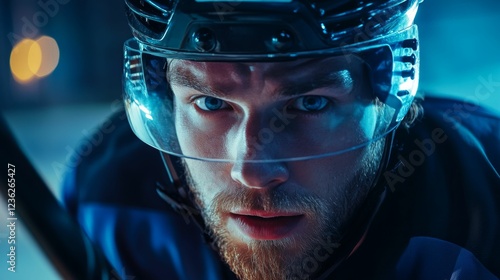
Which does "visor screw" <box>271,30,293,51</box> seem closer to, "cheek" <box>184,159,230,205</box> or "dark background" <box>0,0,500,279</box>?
"cheek" <box>184,159,230,205</box>

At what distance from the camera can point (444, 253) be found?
1.08m

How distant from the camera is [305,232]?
1109mm

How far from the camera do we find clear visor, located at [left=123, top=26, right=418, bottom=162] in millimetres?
951

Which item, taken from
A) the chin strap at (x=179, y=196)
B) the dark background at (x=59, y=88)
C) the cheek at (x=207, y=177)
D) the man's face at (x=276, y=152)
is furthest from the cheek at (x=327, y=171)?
the dark background at (x=59, y=88)

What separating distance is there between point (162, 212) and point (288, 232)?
23 centimetres

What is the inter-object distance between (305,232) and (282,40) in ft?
1.12

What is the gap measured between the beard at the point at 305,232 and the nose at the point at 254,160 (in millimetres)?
54

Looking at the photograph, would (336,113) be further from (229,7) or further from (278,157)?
(229,7)

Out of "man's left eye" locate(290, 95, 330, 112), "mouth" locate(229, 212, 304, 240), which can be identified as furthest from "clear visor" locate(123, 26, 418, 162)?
"mouth" locate(229, 212, 304, 240)

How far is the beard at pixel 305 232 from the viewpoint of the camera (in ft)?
3.55

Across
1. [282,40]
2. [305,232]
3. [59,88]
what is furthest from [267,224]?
[59,88]

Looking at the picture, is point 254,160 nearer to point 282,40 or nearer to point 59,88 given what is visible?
point 282,40

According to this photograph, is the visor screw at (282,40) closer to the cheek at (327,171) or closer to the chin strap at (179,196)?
the cheek at (327,171)

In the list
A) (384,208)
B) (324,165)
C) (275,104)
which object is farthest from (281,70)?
(384,208)
